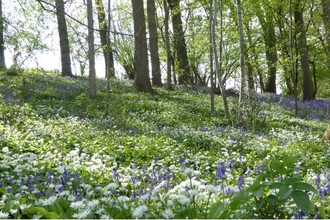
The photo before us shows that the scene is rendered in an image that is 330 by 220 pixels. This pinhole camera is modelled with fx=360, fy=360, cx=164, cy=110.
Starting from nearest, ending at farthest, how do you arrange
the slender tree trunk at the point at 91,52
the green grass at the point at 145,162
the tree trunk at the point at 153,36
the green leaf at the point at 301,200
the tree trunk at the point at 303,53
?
1. the green leaf at the point at 301,200
2. the green grass at the point at 145,162
3. the slender tree trunk at the point at 91,52
4. the tree trunk at the point at 153,36
5. the tree trunk at the point at 303,53

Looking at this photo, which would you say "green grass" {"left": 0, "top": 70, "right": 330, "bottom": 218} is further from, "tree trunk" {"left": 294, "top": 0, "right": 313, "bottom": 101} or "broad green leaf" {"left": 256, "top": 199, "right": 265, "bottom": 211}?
"tree trunk" {"left": 294, "top": 0, "right": 313, "bottom": 101}

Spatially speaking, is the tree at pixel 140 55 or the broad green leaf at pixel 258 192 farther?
the tree at pixel 140 55

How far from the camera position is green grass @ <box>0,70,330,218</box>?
273 cm

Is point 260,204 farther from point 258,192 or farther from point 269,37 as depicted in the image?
point 269,37

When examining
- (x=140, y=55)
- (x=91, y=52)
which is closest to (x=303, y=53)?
(x=140, y=55)

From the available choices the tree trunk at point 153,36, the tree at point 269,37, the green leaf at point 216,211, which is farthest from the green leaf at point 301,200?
the tree trunk at point 153,36

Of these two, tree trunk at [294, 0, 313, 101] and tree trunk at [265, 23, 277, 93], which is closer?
tree trunk at [294, 0, 313, 101]

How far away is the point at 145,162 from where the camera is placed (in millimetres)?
5609

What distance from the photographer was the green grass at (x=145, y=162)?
8.96ft

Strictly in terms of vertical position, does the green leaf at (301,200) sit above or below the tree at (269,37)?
below

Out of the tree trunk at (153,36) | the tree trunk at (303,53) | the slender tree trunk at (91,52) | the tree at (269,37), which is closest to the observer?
the slender tree trunk at (91,52)

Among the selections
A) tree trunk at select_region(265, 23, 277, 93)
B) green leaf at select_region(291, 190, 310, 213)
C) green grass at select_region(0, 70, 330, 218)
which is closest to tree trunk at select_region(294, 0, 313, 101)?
tree trunk at select_region(265, 23, 277, 93)

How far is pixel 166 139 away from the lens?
7.32 metres

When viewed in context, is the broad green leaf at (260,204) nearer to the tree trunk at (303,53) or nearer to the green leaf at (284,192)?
the green leaf at (284,192)
